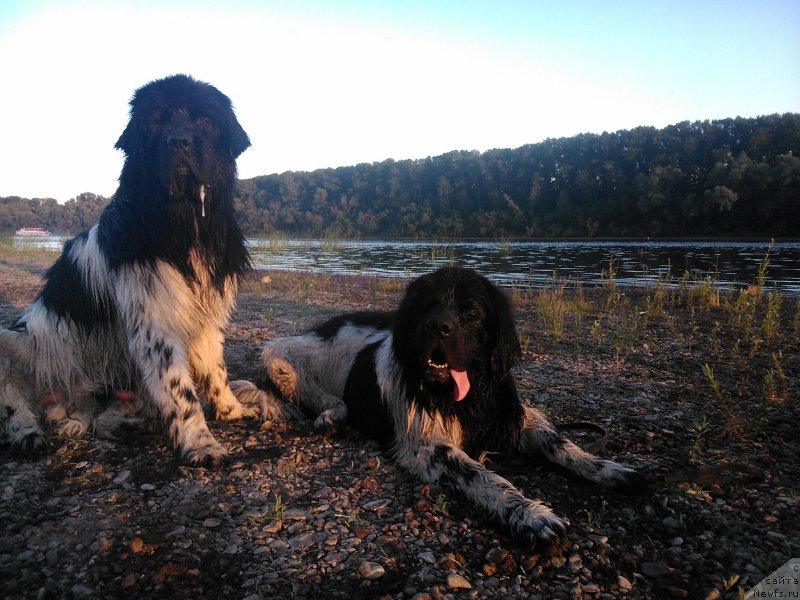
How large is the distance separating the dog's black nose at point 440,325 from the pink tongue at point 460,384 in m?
0.25

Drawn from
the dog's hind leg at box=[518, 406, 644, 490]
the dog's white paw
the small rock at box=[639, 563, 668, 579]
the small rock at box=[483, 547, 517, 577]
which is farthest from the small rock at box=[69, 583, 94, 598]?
the dog's hind leg at box=[518, 406, 644, 490]

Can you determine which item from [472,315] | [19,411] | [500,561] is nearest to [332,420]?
[472,315]

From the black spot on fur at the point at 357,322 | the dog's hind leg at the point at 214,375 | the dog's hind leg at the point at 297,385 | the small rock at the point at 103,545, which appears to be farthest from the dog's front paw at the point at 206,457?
the black spot on fur at the point at 357,322

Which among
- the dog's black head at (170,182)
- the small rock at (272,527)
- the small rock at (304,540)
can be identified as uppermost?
the dog's black head at (170,182)

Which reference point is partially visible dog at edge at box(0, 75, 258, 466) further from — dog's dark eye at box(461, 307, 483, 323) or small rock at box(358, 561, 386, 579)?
dog's dark eye at box(461, 307, 483, 323)

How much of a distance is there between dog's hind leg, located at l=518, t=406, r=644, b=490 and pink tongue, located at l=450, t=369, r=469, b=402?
1.79 ft

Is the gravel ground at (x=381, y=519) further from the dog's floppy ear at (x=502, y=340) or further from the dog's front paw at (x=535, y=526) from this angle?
the dog's floppy ear at (x=502, y=340)

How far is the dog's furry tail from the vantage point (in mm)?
3858

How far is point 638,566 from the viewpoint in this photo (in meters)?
1.99

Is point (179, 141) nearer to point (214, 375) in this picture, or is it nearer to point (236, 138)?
point (236, 138)

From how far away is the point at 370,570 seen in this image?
1966mm

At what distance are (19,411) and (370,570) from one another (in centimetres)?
278

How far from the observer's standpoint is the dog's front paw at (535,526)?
83.4 inches

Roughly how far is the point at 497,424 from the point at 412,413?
0.54 meters
